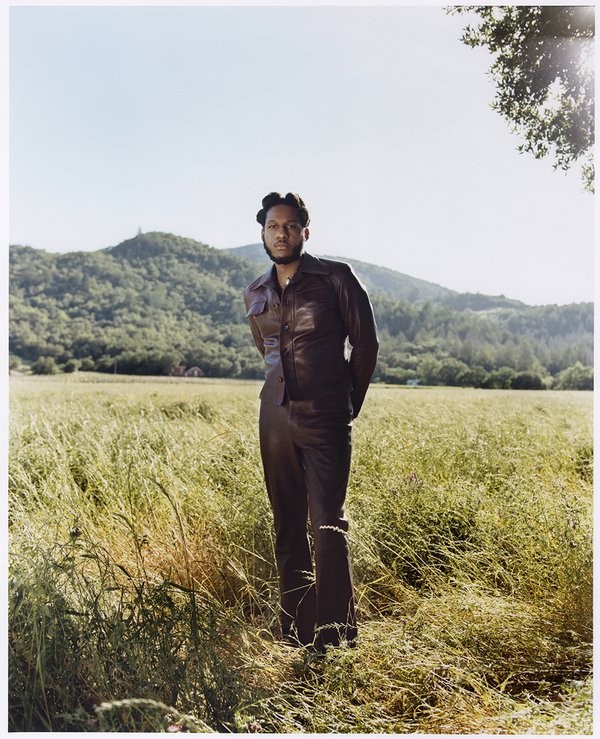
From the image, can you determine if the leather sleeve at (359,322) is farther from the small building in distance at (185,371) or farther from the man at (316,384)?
the small building in distance at (185,371)

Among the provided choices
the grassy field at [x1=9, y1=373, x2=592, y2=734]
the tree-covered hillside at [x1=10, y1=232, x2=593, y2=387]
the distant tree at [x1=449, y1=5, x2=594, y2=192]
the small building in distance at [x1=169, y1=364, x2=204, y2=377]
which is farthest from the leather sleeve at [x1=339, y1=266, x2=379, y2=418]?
the small building in distance at [x1=169, y1=364, x2=204, y2=377]

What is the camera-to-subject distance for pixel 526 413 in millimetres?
5867

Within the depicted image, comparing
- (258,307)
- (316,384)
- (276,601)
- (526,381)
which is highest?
(258,307)

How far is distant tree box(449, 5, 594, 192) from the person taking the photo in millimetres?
3172

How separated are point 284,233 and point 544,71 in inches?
74.1

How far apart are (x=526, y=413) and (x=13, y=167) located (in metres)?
4.69

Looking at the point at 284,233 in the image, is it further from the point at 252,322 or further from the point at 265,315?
the point at 252,322

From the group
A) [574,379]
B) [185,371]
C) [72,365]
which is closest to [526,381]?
[574,379]

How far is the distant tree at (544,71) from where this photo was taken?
3172mm

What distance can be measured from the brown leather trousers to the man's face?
602 mm

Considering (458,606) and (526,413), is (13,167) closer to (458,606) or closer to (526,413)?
(458,606)

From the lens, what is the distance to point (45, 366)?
7020mm

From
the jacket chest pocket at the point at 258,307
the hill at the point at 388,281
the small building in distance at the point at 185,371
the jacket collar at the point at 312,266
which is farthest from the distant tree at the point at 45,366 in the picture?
the jacket collar at the point at 312,266
